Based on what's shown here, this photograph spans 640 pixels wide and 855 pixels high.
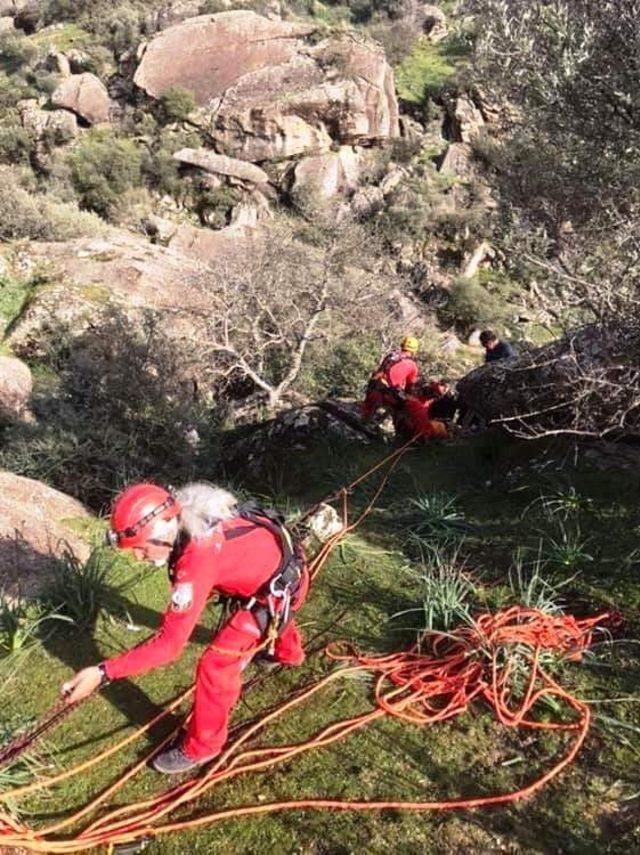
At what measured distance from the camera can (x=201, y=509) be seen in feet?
9.89

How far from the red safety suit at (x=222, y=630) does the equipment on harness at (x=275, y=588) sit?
2 centimetres

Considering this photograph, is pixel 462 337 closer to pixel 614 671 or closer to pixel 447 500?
pixel 447 500

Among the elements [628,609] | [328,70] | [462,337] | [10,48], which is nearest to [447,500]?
[628,609]

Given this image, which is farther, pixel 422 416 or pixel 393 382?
pixel 393 382

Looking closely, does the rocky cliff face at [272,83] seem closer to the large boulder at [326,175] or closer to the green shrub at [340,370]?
the large boulder at [326,175]

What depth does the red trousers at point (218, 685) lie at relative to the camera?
3166 millimetres

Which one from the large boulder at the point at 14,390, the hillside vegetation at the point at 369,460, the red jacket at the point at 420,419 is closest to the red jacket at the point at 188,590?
the hillside vegetation at the point at 369,460

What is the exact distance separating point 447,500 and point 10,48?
4937 centimetres

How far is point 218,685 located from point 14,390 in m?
8.72

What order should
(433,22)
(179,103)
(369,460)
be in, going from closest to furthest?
(369,460)
(179,103)
(433,22)

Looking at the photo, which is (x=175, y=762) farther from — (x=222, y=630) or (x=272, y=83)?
(x=272, y=83)

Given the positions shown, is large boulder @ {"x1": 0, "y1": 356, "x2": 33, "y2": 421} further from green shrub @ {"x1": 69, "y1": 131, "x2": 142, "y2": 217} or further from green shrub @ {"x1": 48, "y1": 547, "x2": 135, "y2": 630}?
green shrub @ {"x1": 69, "y1": 131, "x2": 142, "y2": 217}

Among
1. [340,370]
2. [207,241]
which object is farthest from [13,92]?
[340,370]

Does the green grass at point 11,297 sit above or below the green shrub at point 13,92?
above
